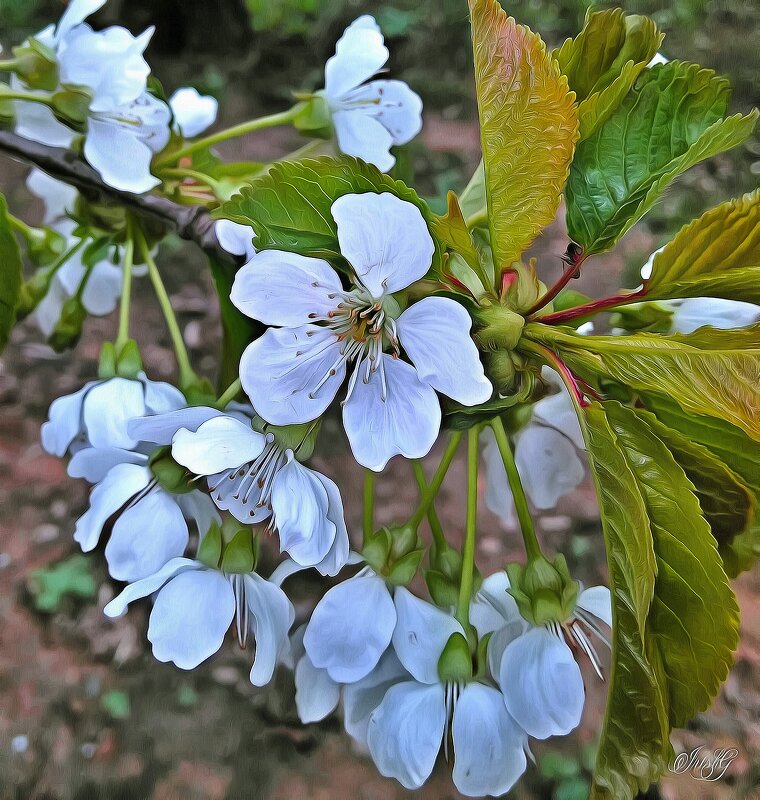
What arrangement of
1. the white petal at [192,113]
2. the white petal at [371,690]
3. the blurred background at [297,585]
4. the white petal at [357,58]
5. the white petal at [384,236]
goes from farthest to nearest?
the blurred background at [297,585] → the white petal at [192,113] → the white petal at [357,58] → the white petal at [371,690] → the white petal at [384,236]

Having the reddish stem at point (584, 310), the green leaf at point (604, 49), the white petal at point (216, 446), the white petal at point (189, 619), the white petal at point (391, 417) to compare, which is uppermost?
the green leaf at point (604, 49)

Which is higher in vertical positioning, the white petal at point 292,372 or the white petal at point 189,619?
the white petal at point 292,372

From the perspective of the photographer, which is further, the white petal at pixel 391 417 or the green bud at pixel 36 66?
the green bud at pixel 36 66

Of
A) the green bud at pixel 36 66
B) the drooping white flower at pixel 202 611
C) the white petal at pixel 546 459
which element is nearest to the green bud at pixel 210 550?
the drooping white flower at pixel 202 611

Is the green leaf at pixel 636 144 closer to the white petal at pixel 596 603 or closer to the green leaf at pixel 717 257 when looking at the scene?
the green leaf at pixel 717 257

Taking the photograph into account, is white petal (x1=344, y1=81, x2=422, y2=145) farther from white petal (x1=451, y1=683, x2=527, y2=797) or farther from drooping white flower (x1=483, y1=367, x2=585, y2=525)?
white petal (x1=451, y1=683, x2=527, y2=797)

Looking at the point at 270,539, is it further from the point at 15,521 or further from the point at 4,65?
the point at 4,65

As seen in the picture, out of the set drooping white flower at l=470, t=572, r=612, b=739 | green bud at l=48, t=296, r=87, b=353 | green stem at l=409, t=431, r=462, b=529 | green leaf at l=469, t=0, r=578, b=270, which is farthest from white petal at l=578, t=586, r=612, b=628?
green bud at l=48, t=296, r=87, b=353

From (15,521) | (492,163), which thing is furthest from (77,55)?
(15,521)

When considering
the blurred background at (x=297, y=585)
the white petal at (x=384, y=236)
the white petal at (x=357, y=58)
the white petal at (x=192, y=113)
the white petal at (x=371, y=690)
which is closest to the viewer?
the white petal at (x=384, y=236)
